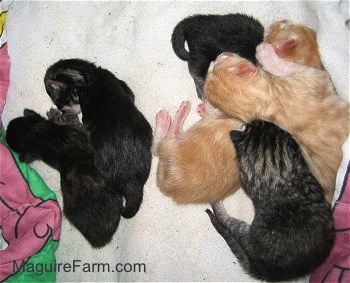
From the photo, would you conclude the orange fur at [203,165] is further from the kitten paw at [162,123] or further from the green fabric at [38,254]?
the green fabric at [38,254]

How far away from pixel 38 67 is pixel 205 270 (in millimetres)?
1461

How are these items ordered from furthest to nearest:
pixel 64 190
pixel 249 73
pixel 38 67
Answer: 1. pixel 38 67
2. pixel 64 190
3. pixel 249 73

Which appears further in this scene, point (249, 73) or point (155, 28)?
point (155, 28)

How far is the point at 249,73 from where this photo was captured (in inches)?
77.8

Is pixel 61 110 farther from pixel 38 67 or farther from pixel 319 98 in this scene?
pixel 319 98

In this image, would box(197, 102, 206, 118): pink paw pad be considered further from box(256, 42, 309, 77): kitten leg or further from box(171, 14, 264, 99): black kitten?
box(256, 42, 309, 77): kitten leg

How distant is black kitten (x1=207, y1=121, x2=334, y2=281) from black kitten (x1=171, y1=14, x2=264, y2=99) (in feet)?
1.65

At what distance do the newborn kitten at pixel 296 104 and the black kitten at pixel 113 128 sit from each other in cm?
40

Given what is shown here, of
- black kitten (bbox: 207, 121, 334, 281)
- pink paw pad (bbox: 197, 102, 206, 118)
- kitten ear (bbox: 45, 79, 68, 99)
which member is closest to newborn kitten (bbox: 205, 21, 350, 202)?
black kitten (bbox: 207, 121, 334, 281)

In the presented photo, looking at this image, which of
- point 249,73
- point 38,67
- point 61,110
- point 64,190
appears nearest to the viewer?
point 249,73

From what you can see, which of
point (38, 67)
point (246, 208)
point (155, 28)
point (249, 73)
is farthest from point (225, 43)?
point (38, 67)

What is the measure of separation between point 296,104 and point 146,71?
33.9 inches

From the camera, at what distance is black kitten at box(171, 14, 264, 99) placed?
7.20 ft

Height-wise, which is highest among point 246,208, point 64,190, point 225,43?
point 225,43
